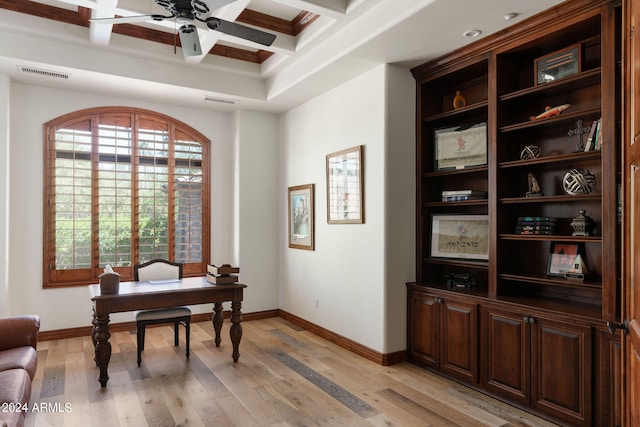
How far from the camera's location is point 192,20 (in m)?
2.78

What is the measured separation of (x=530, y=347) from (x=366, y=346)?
162 cm

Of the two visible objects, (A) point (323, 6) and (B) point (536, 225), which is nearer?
(B) point (536, 225)

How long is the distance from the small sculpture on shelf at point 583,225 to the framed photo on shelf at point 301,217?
2.89m

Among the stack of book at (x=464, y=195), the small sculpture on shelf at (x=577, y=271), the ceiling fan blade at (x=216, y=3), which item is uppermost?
the ceiling fan blade at (x=216, y=3)

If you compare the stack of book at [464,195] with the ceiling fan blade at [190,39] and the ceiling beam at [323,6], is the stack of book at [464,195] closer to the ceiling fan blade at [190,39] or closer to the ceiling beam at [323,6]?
the ceiling beam at [323,6]

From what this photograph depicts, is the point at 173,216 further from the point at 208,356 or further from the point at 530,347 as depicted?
the point at 530,347

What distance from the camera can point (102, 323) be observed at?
3.41 m

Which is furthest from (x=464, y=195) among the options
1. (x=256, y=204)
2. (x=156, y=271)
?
(x=156, y=271)

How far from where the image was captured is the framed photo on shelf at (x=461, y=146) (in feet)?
12.1

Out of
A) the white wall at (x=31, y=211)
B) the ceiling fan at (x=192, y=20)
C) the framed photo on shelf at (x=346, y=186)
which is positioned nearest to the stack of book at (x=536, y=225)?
the framed photo on shelf at (x=346, y=186)

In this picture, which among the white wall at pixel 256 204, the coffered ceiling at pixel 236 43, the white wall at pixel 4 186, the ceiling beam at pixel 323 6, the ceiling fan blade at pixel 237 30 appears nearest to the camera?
the ceiling fan blade at pixel 237 30

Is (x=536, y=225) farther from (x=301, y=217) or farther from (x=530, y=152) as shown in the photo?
(x=301, y=217)

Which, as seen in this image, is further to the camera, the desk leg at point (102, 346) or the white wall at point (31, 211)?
the white wall at point (31, 211)

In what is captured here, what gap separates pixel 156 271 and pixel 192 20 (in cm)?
261
